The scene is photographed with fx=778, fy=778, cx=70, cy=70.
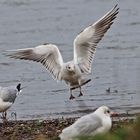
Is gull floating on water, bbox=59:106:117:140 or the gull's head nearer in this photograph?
gull floating on water, bbox=59:106:117:140

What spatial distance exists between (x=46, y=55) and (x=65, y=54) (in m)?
3.34

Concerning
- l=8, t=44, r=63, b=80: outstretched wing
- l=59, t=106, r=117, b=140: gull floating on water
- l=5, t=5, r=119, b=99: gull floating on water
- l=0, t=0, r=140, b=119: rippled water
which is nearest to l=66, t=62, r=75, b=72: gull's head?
l=5, t=5, r=119, b=99: gull floating on water

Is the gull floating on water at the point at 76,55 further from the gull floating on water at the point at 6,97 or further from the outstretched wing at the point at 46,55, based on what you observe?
the gull floating on water at the point at 6,97

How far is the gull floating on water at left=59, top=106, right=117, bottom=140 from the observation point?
7.86 m

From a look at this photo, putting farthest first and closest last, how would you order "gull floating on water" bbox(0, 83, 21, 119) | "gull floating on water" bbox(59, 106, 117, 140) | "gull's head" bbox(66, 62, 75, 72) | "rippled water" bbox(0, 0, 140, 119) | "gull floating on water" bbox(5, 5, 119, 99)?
"gull floating on water" bbox(5, 5, 119, 99)
"gull's head" bbox(66, 62, 75, 72)
"rippled water" bbox(0, 0, 140, 119)
"gull floating on water" bbox(0, 83, 21, 119)
"gull floating on water" bbox(59, 106, 117, 140)

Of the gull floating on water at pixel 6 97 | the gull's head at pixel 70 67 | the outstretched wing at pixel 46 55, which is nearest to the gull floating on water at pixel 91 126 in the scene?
the gull floating on water at pixel 6 97

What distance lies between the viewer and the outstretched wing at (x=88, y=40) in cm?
1362

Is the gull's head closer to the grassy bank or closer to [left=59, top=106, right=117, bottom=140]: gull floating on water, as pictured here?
the grassy bank

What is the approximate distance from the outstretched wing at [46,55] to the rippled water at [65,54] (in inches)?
18.6

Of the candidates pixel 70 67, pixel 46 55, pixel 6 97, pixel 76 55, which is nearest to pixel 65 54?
pixel 76 55

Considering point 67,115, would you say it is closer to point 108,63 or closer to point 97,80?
point 97,80

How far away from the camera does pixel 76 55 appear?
13.9 meters

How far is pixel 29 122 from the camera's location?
37.1 ft

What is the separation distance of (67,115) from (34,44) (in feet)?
20.8
